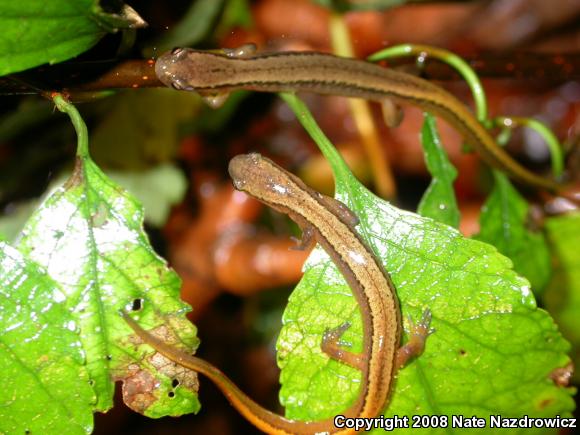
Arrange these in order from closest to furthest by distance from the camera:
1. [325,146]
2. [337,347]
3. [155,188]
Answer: [337,347] < [325,146] < [155,188]

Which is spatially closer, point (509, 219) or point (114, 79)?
point (114, 79)

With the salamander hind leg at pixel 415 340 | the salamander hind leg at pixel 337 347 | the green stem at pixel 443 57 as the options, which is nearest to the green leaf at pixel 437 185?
the green stem at pixel 443 57

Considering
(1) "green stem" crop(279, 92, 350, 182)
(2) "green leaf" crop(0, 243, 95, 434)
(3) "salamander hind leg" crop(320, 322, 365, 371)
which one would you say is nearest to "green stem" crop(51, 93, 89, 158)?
(2) "green leaf" crop(0, 243, 95, 434)

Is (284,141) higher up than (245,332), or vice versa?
(284,141)

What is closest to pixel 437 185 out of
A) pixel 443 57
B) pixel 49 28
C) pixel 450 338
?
pixel 443 57

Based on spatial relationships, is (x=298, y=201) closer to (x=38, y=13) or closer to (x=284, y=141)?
(x=38, y=13)

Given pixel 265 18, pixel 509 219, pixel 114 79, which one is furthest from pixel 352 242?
pixel 265 18

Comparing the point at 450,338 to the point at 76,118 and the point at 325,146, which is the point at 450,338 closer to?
the point at 325,146

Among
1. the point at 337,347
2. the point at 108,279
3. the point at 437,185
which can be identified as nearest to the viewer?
the point at 108,279
